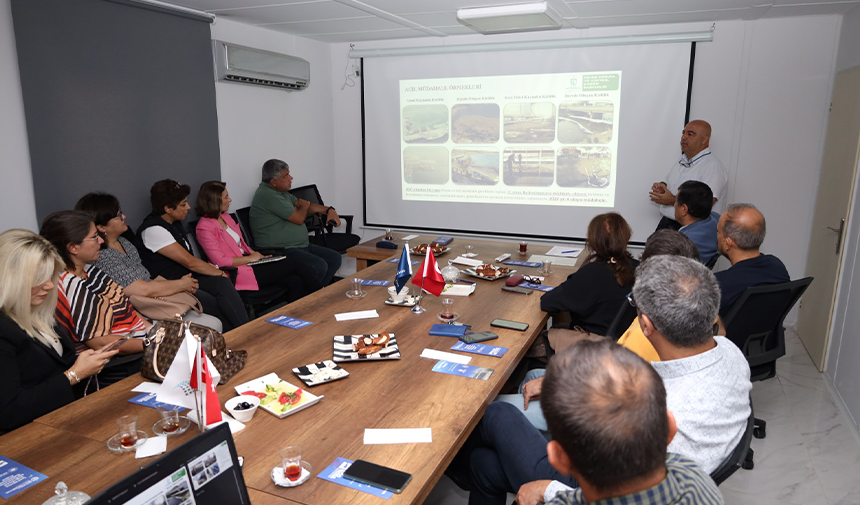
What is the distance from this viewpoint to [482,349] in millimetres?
2402

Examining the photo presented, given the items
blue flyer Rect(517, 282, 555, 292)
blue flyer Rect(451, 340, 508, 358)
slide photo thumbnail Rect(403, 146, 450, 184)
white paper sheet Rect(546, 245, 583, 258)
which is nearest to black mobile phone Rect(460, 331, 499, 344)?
blue flyer Rect(451, 340, 508, 358)

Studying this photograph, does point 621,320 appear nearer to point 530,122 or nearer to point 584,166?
point 584,166

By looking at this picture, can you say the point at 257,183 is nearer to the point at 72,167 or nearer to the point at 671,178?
the point at 72,167

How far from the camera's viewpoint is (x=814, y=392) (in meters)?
3.69

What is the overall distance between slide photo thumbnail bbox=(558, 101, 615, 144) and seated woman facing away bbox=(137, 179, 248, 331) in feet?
11.4

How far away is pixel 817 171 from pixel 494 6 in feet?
10.3

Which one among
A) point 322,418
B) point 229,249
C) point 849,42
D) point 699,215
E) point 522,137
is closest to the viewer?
point 322,418

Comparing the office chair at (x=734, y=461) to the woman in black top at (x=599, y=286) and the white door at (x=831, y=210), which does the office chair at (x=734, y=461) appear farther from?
the white door at (x=831, y=210)

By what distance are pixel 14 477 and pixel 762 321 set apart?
3008 millimetres

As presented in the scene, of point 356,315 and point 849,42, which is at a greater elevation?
point 849,42

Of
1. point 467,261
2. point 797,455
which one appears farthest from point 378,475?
point 797,455

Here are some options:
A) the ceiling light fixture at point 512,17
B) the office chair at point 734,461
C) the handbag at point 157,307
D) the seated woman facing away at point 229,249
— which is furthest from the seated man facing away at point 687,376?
the seated woman facing away at point 229,249

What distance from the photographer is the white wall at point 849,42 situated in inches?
158

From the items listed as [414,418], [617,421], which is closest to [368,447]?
[414,418]
